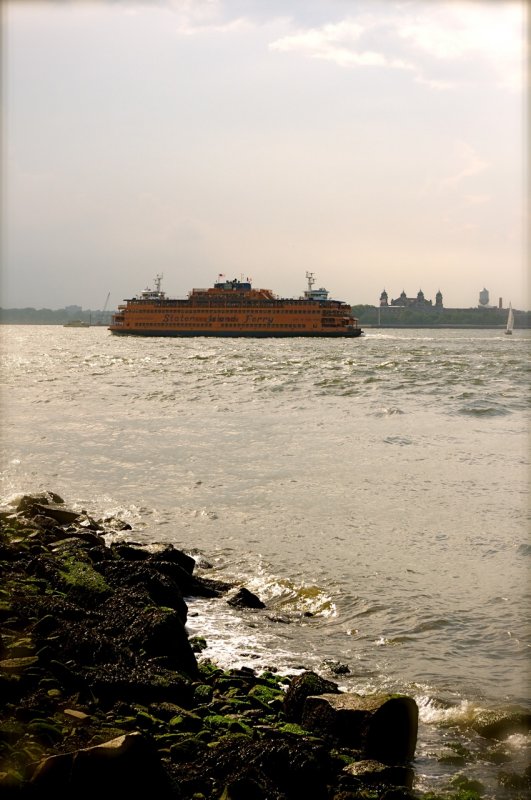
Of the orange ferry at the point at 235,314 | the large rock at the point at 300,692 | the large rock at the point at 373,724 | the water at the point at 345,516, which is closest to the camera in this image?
the large rock at the point at 373,724

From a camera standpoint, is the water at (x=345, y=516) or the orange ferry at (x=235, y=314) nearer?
the water at (x=345, y=516)

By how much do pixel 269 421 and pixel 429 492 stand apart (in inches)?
A: 417

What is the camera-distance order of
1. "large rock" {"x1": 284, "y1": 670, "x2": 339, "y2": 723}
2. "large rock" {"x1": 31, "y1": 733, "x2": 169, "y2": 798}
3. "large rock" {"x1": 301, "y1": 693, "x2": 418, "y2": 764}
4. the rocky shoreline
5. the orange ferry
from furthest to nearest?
the orange ferry
"large rock" {"x1": 284, "y1": 670, "x2": 339, "y2": 723}
"large rock" {"x1": 301, "y1": 693, "x2": 418, "y2": 764}
the rocky shoreline
"large rock" {"x1": 31, "y1": 733, "x2": 169, "y2": 798}

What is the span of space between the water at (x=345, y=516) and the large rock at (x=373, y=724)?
8.9 inches

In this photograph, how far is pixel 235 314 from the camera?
4560 inches

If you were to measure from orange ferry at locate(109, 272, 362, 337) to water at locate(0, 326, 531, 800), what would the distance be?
79432 millimetres

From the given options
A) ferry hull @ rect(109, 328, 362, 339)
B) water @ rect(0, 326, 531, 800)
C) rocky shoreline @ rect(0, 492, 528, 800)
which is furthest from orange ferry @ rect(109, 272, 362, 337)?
rocky shoreline @ rect(0, 492, 528, 800)

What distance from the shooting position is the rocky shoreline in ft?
13.4

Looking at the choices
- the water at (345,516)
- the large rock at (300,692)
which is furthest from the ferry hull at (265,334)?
the large rock at (300,692)

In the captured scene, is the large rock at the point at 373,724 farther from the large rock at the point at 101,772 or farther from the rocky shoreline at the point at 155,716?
the large rock at the point at 101,772

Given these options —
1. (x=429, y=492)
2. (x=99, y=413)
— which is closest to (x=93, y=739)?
(x=429, y=492)

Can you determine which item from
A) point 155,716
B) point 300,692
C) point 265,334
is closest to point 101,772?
point 155,716

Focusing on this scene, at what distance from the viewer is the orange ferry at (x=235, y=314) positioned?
111812mm

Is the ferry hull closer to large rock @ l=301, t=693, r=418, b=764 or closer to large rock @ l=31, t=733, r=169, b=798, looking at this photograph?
large rock @ l=301, t=693, r=418, b=764
